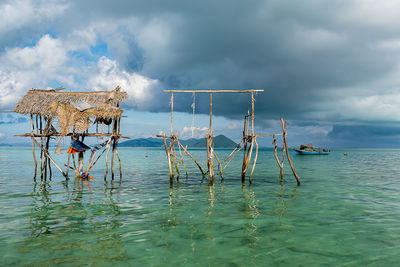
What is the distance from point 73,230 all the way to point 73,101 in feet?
42.1

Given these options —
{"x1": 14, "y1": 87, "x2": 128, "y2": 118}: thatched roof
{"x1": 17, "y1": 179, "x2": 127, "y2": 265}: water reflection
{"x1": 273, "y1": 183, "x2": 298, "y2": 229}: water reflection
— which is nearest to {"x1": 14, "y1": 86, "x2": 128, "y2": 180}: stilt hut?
{"x1": 14, "y1": 87, "x2": 128, "y2": 118}: thatched roof

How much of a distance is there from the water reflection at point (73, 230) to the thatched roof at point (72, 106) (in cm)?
584

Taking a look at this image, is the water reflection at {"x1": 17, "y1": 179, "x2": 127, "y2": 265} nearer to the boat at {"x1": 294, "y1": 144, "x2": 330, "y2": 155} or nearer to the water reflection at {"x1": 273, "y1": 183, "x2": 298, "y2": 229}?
the water reflection at {"x1": 273, "y1": 183, "x2": 298, "y2": 229}

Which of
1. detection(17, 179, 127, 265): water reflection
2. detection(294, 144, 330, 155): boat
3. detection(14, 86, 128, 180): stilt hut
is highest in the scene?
detection(14, 86, 128, 180): stilt hut

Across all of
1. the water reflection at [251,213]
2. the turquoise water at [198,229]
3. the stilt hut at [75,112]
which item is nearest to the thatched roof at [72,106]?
the stilt hut at [75,112]

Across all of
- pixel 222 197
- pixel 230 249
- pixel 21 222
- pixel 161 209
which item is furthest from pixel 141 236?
pixel 222 197

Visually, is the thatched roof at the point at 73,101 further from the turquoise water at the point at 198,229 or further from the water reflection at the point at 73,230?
the water reflection at the point at 73,230

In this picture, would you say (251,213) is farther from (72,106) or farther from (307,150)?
(307,150)

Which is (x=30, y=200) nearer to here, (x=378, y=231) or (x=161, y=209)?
(x=161, y=209)

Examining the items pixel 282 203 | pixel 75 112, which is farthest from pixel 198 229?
pixel 75 112

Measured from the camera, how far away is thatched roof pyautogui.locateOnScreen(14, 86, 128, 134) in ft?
61.0

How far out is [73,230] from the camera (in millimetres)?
8414

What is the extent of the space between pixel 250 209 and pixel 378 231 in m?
4.51

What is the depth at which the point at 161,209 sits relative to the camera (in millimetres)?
11367
